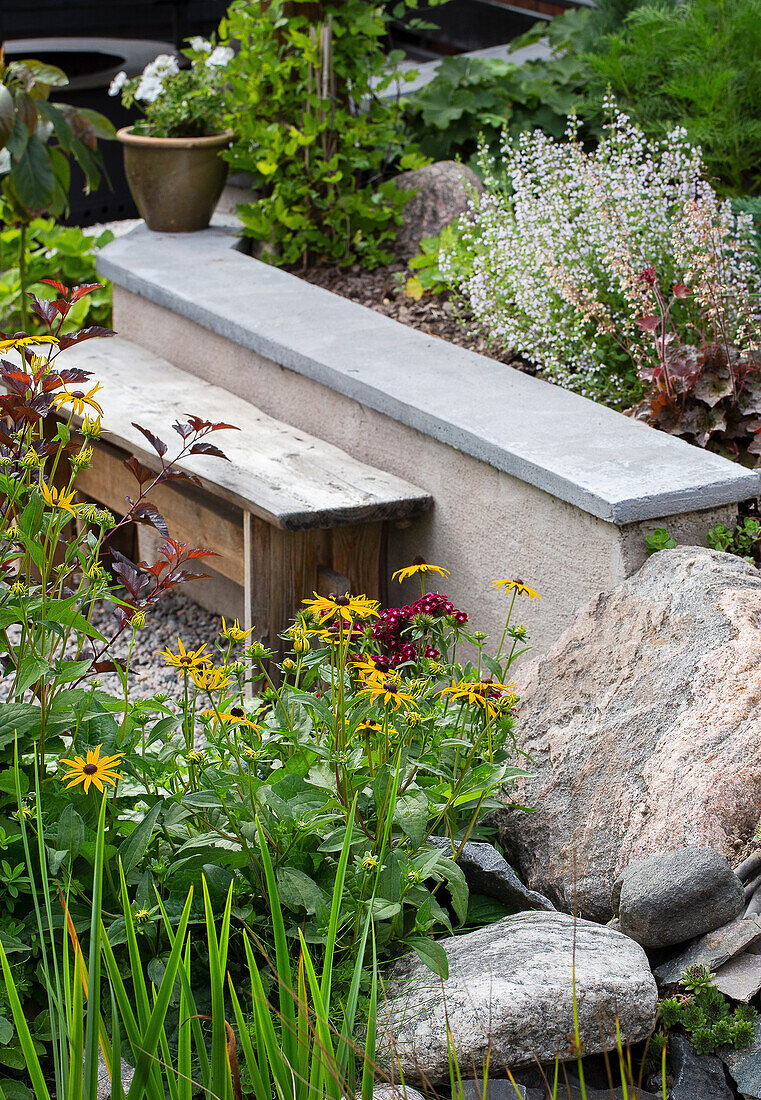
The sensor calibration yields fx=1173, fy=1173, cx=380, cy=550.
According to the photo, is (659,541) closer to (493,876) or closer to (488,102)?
(493,876)

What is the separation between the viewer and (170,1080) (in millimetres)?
1295

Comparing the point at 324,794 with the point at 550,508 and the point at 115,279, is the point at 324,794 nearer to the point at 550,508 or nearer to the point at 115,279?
the point at 550,508

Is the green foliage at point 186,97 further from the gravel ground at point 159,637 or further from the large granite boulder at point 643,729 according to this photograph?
the large granite boulder at point 643,729

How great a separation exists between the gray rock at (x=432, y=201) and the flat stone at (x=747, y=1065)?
3603 mm

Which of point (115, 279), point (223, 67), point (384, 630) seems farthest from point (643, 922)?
point (223, 67)

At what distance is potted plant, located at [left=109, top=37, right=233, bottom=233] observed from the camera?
→ 4.52 metres

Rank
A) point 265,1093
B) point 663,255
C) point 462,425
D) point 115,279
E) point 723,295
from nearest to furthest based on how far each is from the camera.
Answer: point 265,1093
point 462,425
point 723,295
point 663,255
point 115,279

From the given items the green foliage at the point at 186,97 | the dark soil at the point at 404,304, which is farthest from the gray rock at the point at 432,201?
the green foliage at the point at 186,97

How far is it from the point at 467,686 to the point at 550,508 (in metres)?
1.13

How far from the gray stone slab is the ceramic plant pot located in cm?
10

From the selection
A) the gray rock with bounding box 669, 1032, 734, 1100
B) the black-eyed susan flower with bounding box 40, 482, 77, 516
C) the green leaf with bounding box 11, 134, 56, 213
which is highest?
the green leaf with bounding box 11, 134, 56, 213

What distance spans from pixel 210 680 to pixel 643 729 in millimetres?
872

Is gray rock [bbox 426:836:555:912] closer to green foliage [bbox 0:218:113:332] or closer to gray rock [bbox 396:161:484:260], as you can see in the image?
gray rock [bbox 396:161:484:260]

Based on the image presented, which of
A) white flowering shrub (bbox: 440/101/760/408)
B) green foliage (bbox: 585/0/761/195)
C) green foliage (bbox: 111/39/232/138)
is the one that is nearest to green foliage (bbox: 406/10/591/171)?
green foliage (bbox: 585/0/761/195)
